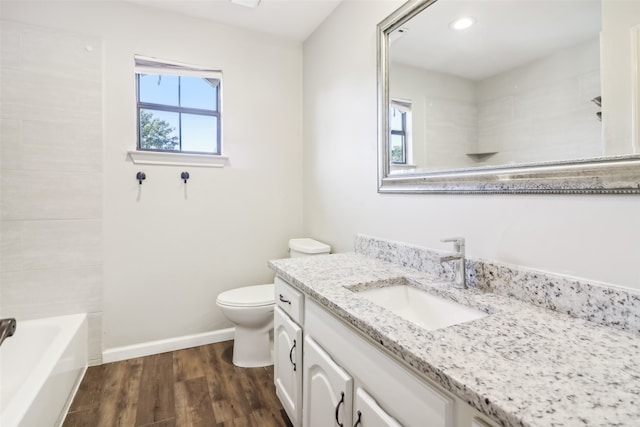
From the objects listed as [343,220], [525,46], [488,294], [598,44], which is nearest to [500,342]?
[488,294]

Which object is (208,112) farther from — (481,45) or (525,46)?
(525,46)

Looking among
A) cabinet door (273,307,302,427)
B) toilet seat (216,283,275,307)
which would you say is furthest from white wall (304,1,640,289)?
cabinet door (273,307,302,427)

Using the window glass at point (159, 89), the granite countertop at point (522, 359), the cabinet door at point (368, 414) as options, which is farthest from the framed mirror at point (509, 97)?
the window glass at point (159, 89)

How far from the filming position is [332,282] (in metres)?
1.22

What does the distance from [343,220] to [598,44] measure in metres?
1.45

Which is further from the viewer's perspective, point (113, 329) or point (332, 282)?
point (113, 329)

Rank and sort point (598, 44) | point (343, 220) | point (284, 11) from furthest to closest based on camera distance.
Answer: point (284, 11)
point (343, 220)
point (598, 44)

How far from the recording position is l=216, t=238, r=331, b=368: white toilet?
1955mm

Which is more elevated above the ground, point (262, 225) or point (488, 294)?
point (262, 225)

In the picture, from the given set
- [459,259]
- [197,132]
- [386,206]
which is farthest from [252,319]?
[197,132]

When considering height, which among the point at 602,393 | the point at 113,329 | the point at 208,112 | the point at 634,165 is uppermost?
the point at 208,112

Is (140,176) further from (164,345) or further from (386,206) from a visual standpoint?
(386,206)

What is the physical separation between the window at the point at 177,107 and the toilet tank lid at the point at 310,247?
960 millimetres

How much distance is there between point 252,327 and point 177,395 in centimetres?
55
